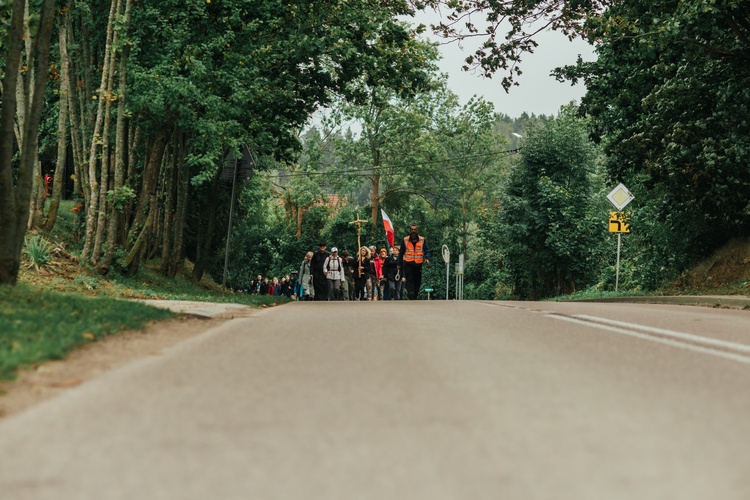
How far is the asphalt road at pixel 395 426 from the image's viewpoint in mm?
4051

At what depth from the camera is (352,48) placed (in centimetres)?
2636

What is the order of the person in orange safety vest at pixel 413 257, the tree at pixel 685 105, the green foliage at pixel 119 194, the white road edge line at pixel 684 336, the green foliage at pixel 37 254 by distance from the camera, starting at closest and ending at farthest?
the white road edge line at pixel 684 336 < the green foliage at pixel 37 254 < the green foliage at pixel 119 194 < the tree at pixel 685 105 < the person in orange safety vest at pixel 413 257

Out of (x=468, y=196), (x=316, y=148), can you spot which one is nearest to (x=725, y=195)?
(x=316, y=148)

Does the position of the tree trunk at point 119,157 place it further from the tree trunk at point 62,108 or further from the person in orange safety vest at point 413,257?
the person in orange safety vest at point 413,257

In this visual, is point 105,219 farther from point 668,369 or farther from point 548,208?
point 548,208

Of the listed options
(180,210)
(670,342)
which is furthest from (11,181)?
(180,210)

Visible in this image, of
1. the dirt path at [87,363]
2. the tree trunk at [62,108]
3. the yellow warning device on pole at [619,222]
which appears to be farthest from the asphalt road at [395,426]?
the yellow warning device on pole at [619,222]

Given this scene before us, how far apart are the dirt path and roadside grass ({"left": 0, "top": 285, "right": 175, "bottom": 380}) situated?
100 mm

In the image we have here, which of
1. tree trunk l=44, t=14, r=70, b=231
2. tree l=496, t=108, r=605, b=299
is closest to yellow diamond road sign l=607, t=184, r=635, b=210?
tree trunk l=44, t=14, r=70, b=231

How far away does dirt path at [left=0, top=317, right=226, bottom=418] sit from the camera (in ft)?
19.9

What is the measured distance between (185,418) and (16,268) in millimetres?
8035

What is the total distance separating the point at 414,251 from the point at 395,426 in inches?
882

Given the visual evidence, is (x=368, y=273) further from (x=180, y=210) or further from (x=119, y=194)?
(x=119, y=194)

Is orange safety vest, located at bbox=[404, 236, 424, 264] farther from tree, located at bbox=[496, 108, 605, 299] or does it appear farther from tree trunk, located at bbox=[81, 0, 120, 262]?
tree, located at bbox=[496, 108, 605, 299]
